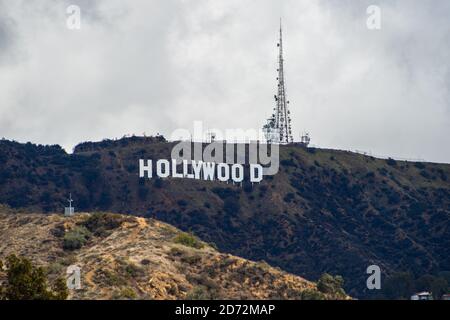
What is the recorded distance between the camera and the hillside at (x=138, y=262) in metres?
76.9

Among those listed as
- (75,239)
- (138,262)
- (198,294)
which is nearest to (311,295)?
(198,294)

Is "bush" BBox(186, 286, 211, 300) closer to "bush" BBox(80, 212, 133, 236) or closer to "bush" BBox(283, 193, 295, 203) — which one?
"bush" BBox(80, 212, 133, 236)

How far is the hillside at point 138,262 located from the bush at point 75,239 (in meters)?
0.13

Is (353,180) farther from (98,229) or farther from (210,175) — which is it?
(98,229)

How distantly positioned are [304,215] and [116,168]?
30.5 meters

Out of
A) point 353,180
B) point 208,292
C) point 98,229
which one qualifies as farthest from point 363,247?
point 208,292

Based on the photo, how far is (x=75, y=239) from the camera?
89.3m

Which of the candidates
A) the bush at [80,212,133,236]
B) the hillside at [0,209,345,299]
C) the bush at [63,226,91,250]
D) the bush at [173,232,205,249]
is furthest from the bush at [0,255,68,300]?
the bush at [80,212,133,236]

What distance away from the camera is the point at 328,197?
586 ft

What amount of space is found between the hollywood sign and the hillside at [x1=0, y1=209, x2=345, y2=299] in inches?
3000

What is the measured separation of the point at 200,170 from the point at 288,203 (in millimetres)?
13747

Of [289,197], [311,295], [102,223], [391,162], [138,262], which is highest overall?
[391,162]

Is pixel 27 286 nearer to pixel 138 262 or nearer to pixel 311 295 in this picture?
pixel 138 262

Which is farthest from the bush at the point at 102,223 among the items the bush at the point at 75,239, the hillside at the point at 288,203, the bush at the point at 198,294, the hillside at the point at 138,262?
the hillside at the point at 288,203
